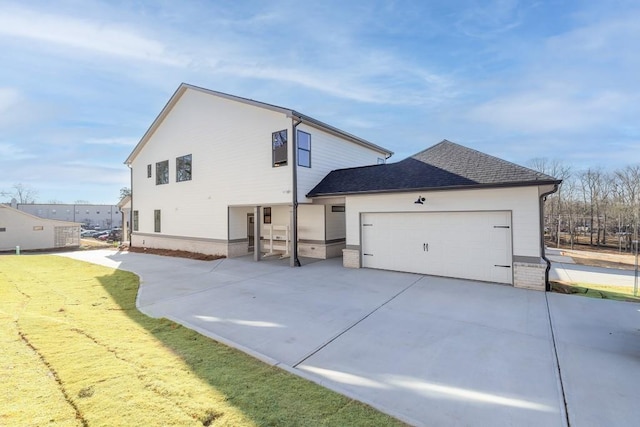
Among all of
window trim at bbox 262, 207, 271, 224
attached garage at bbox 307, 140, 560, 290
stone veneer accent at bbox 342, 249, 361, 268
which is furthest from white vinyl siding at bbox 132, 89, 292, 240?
stone veneer accent at bbox 342, 249, 361, 268

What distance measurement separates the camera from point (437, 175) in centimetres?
1010

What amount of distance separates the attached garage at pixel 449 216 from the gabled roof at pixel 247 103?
2.91 m

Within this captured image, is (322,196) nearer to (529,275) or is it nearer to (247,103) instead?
(247,103)

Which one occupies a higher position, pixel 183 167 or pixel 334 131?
pixel 334 131

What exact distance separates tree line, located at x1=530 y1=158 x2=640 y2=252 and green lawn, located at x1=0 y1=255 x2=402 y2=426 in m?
37.5

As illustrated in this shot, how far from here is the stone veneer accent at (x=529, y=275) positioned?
26.7 feet

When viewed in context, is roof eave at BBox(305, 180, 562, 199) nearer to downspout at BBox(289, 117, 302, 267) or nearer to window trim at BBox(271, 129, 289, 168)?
downspout at BBox(289, 117, 302, 267)

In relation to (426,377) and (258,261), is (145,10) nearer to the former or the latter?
(258,261)

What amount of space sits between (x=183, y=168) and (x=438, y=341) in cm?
1673

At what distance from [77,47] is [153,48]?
8.67 feet

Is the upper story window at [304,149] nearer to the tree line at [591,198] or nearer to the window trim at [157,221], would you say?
the window trim at [157,221]

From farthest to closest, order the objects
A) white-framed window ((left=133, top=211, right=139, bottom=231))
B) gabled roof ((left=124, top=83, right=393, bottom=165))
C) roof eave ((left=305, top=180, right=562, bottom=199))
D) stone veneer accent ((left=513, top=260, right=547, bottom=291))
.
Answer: white-framed window ((left=133, top=211, right=139, bottom=231)) → gabled roof ((left=124, top=83, right=393, bottom=165)) → stone veneer accent ((left=513, top=260, right=547, bottom=291)) → roof eave ((left=305, top=180, right=562, bottom=199))

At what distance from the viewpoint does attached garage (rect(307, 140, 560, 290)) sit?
8.37m

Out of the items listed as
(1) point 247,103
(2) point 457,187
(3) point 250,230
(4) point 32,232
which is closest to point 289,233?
(3) point 250,230
